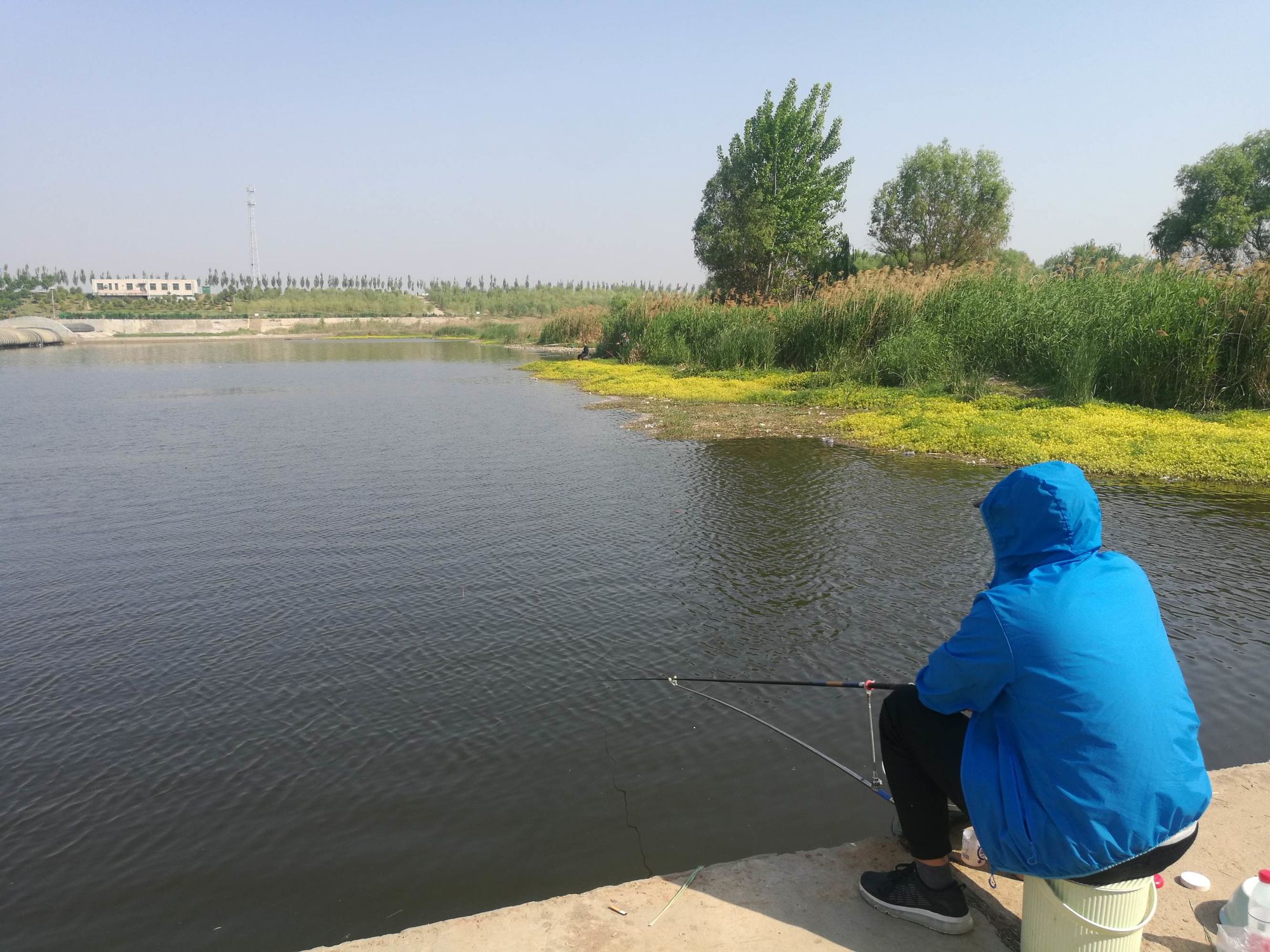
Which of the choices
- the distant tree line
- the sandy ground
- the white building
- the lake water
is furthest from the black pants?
the white building

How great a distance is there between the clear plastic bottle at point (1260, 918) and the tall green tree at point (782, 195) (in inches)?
1329

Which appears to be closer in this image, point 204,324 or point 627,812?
point 627,812

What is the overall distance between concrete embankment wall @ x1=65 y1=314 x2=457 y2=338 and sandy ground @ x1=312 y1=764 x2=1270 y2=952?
81.4m

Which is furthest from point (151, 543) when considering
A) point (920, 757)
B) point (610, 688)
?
point (920, 757)

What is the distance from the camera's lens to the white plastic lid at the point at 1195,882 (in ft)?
9.72

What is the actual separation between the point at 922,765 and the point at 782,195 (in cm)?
3686

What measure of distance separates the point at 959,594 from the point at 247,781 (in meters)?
5.19

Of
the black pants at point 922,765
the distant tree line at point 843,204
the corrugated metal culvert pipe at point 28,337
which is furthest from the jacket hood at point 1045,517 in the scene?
the corrugated metal culvert pipe at point 28,337

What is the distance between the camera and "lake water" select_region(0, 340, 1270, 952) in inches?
146

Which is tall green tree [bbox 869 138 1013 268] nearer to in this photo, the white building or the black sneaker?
→ the black sneaker

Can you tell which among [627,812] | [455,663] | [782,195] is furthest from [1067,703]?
[782,195]

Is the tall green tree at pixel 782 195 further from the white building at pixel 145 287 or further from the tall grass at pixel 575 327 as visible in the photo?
the white building at pixel 145 287

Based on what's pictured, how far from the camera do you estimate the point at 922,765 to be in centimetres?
295

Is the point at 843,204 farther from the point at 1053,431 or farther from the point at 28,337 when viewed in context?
the point at 28,337
